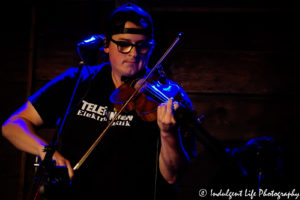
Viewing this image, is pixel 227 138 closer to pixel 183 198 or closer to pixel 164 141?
pixel 183 198

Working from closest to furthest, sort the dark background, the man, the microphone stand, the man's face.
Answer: the microphone stand, the man, the man's face, the dark background

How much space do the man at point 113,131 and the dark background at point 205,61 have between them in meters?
0.76

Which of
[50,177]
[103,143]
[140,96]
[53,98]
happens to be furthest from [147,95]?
[50,177]

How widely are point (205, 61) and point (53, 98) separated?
57.8 inches

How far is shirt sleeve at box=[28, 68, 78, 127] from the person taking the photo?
7.22 feet

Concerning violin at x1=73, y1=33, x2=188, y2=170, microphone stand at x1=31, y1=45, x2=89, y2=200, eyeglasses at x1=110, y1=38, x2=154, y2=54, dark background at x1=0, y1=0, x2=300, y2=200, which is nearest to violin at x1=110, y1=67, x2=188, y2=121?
violin at x1=73, y1=33, x2=188, y2=170

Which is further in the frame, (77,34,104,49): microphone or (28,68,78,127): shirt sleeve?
(28,68,78,127): shirt sleeve

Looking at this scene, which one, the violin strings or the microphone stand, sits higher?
the violin strings

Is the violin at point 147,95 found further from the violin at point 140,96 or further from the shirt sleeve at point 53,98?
the shirt sleeve at point 53,98

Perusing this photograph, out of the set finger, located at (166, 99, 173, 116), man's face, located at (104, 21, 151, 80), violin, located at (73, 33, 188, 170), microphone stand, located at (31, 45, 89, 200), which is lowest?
microphone stand, located at (31, 45, 89, 200)

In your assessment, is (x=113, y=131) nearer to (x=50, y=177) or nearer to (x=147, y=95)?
(x=147, y=95)

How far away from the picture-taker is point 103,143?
210cm

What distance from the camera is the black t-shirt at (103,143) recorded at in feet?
6.52

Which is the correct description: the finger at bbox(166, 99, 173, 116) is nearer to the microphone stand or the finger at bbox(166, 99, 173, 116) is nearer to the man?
the man
